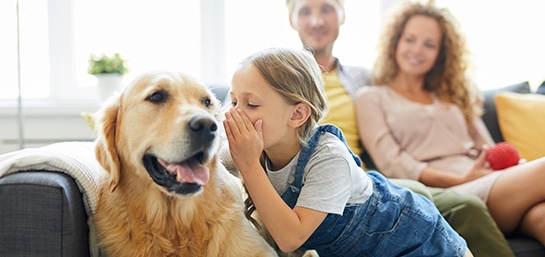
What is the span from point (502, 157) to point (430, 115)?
13.6 inches

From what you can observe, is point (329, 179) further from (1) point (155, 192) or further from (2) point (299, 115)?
(1) point (155, 192)

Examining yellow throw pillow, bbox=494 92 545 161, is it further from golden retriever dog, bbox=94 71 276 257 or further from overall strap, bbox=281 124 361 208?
golden retriever dog, bbox=94 71 276 257

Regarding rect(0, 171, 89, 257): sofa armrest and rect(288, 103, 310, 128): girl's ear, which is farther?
rect(288, 103, 310, 128): girl's ear

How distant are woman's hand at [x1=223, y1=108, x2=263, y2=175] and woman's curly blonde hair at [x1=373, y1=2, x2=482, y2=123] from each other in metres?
1.37

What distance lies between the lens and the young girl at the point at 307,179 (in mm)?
1396

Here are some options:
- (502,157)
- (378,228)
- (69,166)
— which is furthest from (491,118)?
(69,166)

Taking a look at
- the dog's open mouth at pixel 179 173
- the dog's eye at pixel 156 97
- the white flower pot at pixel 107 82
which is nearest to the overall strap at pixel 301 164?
Answer: the dog's open mouth at pixel 179 173

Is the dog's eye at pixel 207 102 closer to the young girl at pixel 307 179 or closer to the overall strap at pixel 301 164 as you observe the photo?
the young girl at pixel 307 179

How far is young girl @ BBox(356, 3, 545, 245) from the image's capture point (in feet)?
Answer: 7.54

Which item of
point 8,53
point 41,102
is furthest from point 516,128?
point 8,53

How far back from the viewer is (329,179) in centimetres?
143

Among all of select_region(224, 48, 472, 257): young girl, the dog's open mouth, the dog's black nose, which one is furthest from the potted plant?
the dog's black nose

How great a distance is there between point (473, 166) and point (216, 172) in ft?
4.23

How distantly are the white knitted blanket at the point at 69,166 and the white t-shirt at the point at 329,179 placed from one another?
0.45 meters
